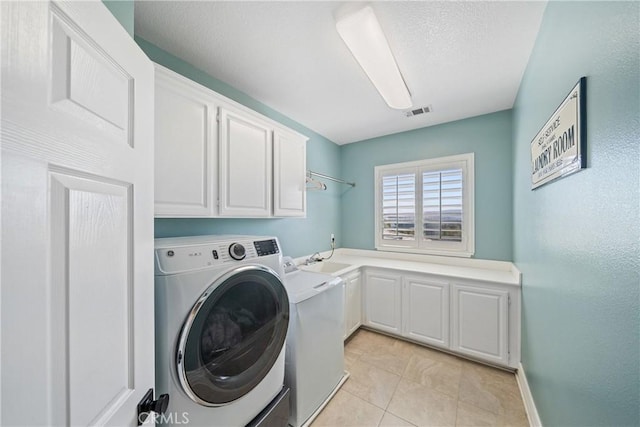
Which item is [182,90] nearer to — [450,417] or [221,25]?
[221,25]

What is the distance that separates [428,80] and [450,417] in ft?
8.42

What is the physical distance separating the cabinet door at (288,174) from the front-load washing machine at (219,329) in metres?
0.72

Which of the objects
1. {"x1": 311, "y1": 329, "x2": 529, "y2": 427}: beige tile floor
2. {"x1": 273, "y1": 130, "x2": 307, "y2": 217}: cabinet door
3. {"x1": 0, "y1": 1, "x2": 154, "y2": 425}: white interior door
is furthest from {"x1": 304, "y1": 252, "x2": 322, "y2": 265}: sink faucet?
{"x1": 0, "y1": 1, "x2": 154, "y2": 425}: white interior door

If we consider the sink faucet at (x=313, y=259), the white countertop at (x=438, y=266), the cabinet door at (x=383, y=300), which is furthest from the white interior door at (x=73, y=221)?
the cabinet door at (x=383, y=300)

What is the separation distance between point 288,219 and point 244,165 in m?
1.01

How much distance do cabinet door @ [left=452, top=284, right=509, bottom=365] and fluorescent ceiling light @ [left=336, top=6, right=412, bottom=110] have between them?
194 centimetres

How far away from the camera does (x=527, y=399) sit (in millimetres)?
1619

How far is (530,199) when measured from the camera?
63.4 inches

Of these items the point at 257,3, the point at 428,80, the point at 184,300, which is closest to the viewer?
the point at 184,300

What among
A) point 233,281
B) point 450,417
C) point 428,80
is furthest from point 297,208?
point 450,417

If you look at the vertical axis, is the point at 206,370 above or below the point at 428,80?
below

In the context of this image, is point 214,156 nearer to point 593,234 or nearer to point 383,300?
point 593,234

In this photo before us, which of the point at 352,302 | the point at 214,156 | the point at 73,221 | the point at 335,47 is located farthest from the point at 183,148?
the point at 352,302

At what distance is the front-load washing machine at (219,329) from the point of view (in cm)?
88
